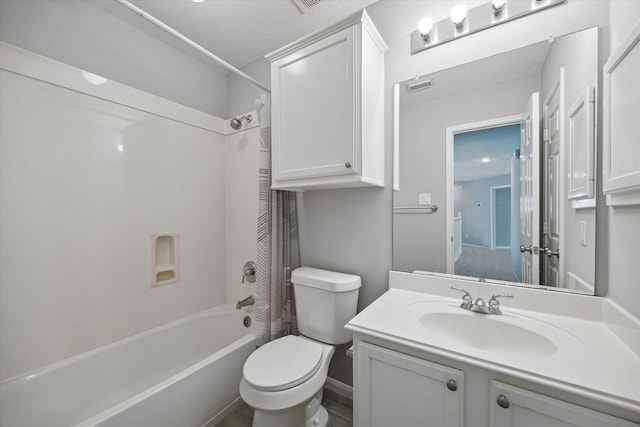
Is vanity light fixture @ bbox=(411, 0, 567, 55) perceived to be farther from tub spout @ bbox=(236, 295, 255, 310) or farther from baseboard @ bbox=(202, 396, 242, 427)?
baseboard @ bbox=(202, 396, 242, 427)

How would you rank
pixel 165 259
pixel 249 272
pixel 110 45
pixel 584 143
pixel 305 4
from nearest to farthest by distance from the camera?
1. pixel 584 143
2. pixel 305 4
3. pixel 110 45
4. pixel 165 259
5. pixel 249 272

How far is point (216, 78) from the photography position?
2326mm

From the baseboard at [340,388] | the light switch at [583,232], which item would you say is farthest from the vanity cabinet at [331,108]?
the baseboard at [340,388]

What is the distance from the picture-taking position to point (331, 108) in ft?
4.25

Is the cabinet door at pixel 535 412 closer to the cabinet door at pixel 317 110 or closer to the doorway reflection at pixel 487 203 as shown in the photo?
the doorway reflection at pixel 487 203

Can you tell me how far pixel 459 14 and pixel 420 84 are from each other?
0.33m

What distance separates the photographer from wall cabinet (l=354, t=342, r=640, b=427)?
701mm

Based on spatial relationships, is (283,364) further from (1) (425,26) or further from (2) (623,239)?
(1) (425,26)

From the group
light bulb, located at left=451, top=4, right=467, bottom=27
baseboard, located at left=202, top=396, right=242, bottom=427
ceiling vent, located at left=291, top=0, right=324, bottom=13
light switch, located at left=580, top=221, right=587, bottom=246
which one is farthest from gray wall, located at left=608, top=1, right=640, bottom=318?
baseboard, located at left=202, top=396, right=242, bottom=427

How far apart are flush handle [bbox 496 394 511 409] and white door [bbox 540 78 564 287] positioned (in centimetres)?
63

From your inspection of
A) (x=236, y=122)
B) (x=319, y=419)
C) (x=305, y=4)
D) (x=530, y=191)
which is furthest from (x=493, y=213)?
(x=236, y=122)

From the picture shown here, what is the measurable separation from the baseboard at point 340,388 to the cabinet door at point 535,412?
1075 millimetres

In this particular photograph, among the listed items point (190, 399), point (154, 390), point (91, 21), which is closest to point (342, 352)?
point (190, 399)

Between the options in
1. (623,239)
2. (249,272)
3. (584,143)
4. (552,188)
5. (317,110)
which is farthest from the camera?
(249,272)
